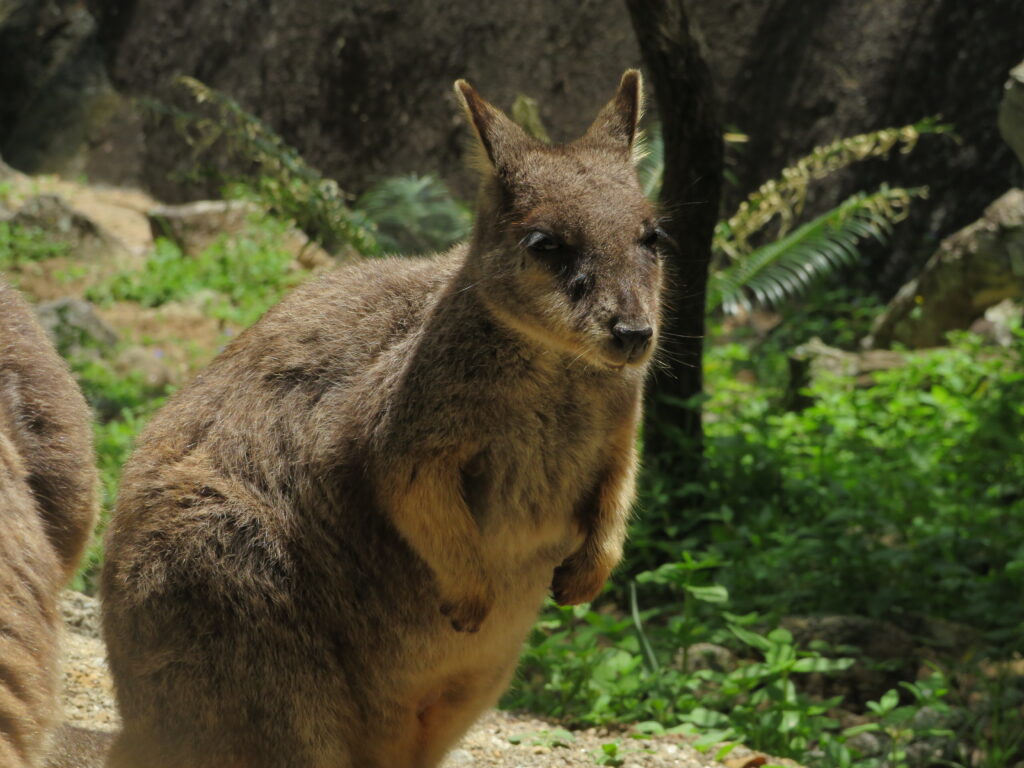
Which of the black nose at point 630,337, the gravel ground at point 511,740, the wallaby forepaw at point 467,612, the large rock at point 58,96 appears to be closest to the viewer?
the black nose at point 630,337

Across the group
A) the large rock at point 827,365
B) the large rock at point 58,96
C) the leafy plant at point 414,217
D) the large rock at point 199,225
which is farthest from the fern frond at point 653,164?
the large rock at point 58,96

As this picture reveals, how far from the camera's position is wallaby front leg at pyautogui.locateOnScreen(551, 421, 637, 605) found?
386 cm

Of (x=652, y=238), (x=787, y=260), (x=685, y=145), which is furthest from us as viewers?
(x=787, y=260)

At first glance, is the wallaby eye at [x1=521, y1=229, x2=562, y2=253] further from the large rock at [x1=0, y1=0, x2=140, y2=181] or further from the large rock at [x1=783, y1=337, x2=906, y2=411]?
the large rock at [x1=0, y1=0, x2=140, y2=181]

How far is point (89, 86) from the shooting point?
16.9 metres

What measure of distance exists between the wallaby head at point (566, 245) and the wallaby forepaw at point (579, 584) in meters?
0.80

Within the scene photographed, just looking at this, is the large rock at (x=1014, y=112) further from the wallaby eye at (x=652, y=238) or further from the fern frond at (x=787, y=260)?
the wallaby eye at (x=652, y=238)

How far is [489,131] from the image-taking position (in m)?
3.75

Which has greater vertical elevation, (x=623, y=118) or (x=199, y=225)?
(x=623, y=118)

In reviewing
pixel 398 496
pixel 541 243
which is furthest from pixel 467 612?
pixel 541 243

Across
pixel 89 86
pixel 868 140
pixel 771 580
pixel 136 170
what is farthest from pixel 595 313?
pixel 89 86

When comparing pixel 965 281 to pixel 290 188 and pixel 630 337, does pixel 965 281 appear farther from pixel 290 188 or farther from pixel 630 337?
pixel 630 337

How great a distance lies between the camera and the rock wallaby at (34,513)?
2.54 m

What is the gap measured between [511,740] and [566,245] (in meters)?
2.36
